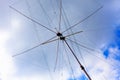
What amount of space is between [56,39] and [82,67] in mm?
3961

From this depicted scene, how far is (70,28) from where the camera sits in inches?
1689

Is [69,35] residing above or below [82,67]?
above

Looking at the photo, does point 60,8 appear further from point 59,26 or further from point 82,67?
point 82,67

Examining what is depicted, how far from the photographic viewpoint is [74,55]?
42.5 metres

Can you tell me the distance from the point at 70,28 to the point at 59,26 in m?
1.19

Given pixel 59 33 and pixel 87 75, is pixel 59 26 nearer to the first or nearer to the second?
pixel 59 33

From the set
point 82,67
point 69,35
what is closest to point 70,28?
point 69,35

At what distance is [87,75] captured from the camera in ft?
133

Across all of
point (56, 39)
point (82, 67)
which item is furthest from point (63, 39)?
point (82, 67)

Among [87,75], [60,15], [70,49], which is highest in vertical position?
[60,15]

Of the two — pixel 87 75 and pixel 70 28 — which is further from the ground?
pixel 70 28

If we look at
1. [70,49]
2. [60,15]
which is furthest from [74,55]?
[60,15]

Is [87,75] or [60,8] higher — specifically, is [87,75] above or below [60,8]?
below

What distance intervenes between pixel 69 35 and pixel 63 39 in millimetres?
707
